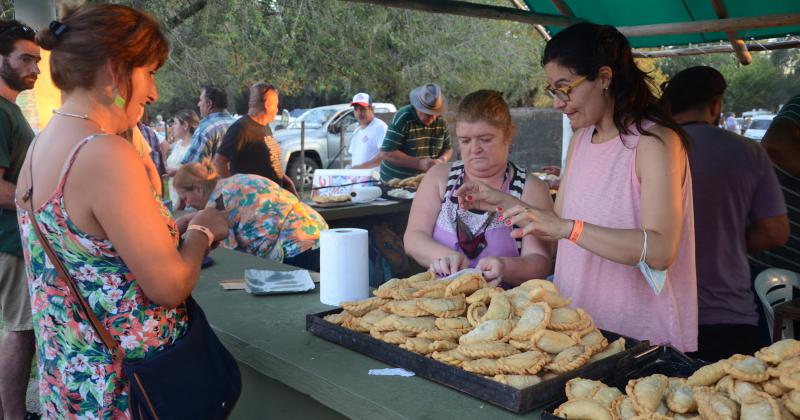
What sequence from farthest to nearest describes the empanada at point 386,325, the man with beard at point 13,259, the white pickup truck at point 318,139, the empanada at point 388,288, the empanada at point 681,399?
1. the white pickup truck at point 318,139
2. the man with beard at point 13,259
3. the empanada at point 388,288
4. the empanada at point 386,325
5. the empanada at point 681,399

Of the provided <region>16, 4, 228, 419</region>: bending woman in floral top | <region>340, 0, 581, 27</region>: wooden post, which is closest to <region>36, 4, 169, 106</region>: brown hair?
<region>16, 4, 228, 419</region>: bending woman in floral top

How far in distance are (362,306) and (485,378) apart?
0.59 m

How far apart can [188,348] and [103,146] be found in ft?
1.87

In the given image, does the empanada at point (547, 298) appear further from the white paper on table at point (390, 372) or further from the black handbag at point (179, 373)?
the black handbag at point (179, 373)

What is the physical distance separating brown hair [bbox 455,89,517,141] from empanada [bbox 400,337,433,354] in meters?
1.15

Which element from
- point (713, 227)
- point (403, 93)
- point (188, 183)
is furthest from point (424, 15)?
point (713, 227)

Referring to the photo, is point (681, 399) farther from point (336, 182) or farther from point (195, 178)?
point (336, 182)

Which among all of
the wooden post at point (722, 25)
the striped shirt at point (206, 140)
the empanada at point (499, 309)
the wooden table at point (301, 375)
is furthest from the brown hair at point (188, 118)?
the empanada at point (499, 309)

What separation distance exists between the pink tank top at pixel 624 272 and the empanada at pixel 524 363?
2.05 feet

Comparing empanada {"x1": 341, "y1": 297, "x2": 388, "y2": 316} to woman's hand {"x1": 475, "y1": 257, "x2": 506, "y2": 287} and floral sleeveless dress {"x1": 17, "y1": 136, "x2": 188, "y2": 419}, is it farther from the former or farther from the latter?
floral sleeveless dress {"x1": 17, "y1": 136, "x2": 188, "y2": 419}

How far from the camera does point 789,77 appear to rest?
36875 millimetres

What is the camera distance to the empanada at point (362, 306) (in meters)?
1.99

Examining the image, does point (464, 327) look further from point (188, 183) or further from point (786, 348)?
point (188, 183)

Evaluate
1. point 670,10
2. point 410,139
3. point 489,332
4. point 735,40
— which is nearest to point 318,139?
point 410,139
